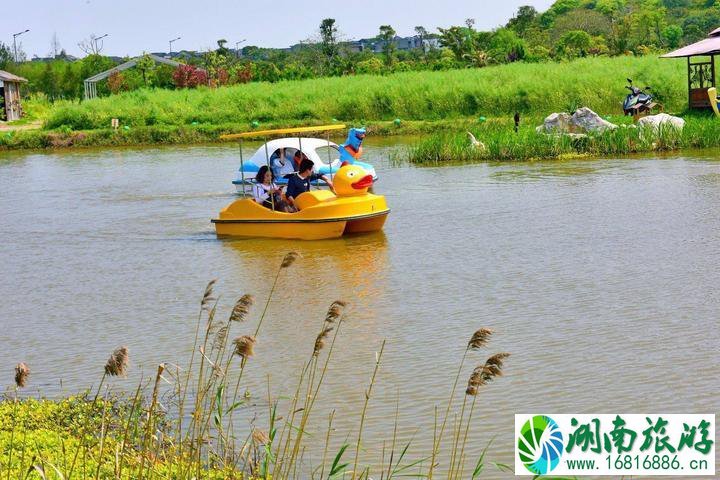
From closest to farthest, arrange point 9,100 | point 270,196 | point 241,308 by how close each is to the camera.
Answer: point 241,308 → point 270,196 → point 9,100

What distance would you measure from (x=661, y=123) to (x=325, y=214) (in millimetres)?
13954

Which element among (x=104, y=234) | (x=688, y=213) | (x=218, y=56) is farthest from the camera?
(x=218, y=56)

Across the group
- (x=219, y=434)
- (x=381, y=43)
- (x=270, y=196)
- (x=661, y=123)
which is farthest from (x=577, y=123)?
(x=381, y=43)

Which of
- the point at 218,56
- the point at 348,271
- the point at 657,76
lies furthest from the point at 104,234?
the point at 218,56

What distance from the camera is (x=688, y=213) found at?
17.1 meters

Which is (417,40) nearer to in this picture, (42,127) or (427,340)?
(42,127)

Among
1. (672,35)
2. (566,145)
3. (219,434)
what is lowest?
(219,434)

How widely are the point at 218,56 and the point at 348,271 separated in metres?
56.3

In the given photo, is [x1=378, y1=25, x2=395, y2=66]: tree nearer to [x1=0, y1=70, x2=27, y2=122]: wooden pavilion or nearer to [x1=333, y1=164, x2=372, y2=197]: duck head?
[x1=0, y1=70, x2=27, y2=122]: wooden pavilion

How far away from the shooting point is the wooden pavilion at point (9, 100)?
52.9 metres

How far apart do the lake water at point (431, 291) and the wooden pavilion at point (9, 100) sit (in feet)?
103

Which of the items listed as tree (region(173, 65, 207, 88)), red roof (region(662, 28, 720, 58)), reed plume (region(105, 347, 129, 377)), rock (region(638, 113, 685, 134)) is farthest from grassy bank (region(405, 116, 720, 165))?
tree (region(173, 65, 207, 88))

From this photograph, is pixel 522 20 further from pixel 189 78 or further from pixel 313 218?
pixel 313 218

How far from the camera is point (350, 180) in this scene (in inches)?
611
